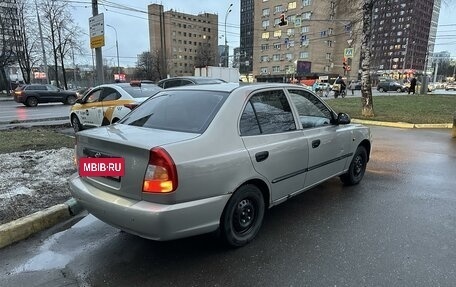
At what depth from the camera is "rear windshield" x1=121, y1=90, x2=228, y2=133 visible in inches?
137

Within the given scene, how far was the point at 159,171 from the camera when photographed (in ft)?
9.50

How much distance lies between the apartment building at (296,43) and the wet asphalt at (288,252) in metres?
74.3

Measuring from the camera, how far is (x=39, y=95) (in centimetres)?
2486

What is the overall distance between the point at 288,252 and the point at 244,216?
0.56 meters

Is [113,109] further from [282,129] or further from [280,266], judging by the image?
[280,266]

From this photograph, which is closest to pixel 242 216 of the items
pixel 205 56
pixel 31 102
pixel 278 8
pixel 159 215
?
pixel 159 215

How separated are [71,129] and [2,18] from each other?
1347 inches

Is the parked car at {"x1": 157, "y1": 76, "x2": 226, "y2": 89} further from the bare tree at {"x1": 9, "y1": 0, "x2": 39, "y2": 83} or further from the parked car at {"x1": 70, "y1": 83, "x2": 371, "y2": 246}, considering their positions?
the bare tree at {"x1": 9, "y1": 0, "x2": 39, "y2": 83}

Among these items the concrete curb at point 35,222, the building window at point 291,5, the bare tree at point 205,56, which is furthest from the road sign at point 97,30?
the building window at point 291,5

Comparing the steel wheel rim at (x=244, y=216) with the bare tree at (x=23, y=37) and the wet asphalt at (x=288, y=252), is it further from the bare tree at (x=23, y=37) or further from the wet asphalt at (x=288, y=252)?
the bare tree at (x=23, y=37)

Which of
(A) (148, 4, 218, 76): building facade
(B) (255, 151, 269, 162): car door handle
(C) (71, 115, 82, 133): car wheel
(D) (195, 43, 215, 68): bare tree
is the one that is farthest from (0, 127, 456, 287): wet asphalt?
(D) (195, 43, 215, 68): bare tree

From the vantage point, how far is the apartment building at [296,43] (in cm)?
8462

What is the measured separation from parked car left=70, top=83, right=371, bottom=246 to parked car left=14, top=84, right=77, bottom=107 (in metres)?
24.0

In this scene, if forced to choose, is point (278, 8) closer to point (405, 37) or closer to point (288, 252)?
point (405, 37)
